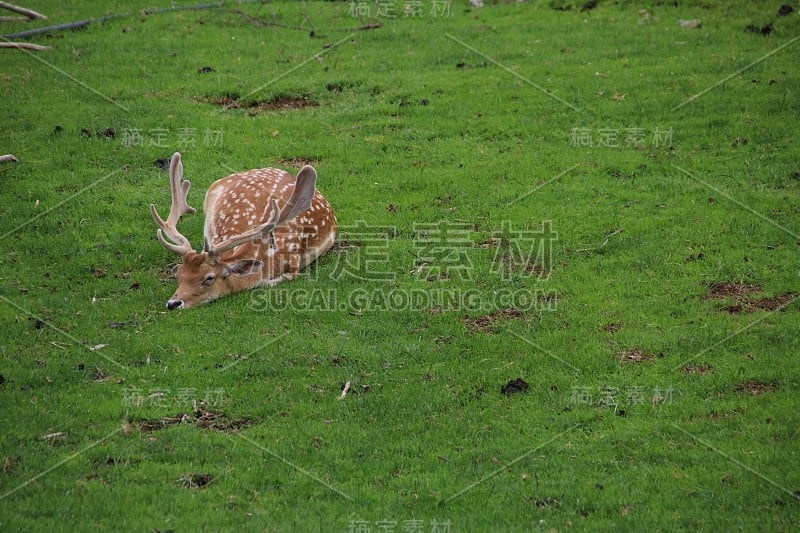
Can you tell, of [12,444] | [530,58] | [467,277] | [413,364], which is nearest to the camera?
[12,444]

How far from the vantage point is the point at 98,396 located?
7.73m

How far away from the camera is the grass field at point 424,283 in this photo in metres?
6.70

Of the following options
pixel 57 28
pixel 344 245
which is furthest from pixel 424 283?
pixel 57 28

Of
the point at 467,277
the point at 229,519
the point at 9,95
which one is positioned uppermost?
the point at 9,95

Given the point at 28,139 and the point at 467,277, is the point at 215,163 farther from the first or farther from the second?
the point at 467,277

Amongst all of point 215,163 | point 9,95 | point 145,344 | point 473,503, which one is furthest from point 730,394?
point 9,95

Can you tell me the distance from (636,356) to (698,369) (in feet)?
1.74

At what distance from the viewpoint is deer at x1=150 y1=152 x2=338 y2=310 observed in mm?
9515

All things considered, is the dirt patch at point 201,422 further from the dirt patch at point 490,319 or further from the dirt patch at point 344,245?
the dirt patch at point 344,245

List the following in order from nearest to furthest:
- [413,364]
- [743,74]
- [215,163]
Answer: [413,364]
[215,163]
[743,74]

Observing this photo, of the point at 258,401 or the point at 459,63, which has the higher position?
the point at 459,63

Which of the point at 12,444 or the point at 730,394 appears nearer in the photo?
the point at 12,444

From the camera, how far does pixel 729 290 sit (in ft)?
30.3

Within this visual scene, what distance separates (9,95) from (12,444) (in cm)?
842
